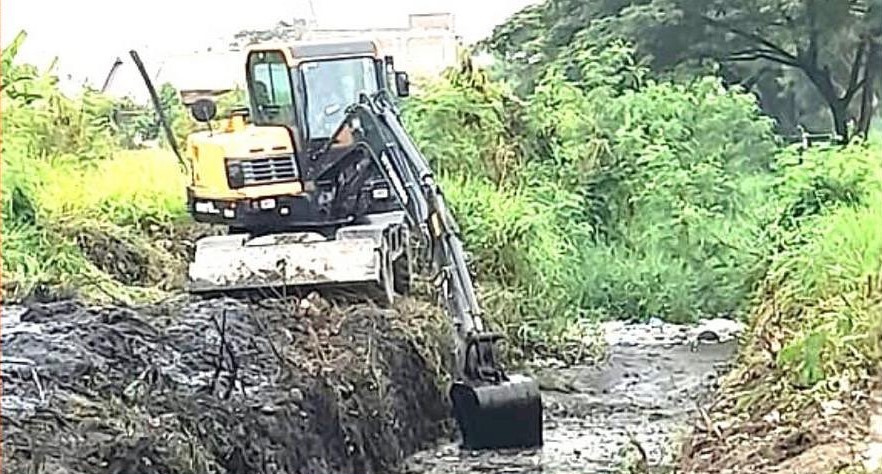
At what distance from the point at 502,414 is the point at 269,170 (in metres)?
3.78

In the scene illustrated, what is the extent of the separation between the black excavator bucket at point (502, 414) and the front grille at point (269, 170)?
3426mm

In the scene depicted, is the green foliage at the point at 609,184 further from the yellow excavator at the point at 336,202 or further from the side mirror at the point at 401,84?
the yellow excavator at the point at 336,202

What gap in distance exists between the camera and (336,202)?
13.6 m

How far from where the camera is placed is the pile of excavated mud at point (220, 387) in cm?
763

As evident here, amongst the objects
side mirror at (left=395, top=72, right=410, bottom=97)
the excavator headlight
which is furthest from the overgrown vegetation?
side mirror at (left=395, top=72, right=410, bottom=97)

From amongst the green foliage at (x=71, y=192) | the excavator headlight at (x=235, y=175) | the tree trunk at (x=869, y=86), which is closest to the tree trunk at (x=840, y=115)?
the tree trunk at (x=869, y=86)

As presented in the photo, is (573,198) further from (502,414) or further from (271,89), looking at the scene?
(502,414)

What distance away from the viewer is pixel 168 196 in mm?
18188

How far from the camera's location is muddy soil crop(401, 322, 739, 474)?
421 inches

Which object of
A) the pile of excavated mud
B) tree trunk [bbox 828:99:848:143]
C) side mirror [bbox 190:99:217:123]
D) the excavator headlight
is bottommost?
tree trunk [bbox 828:99:848:143]

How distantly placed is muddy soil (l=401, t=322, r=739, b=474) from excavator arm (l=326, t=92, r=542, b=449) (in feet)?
0.55

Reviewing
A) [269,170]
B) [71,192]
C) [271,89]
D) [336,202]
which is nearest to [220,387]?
[336,202]

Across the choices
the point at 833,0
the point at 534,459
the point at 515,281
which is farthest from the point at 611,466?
the point at 833,0

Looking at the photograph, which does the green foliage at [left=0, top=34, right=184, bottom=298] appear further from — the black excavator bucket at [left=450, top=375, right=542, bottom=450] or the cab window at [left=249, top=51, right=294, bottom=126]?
the black excavator bucket at [left=450, top=375, right=542, bottom=450]
